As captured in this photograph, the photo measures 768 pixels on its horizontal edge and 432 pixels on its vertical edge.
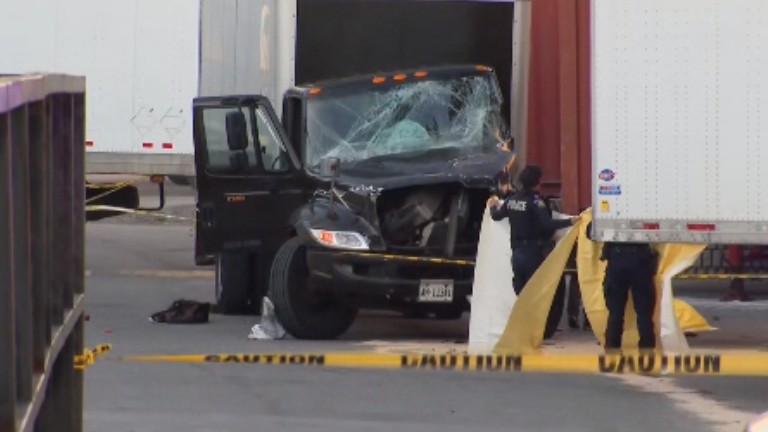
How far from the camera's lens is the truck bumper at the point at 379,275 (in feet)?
45.6

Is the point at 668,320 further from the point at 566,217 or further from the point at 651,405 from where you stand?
the point at 651,405

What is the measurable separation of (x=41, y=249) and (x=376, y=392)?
7313 mm

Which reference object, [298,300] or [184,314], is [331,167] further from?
[184,314]

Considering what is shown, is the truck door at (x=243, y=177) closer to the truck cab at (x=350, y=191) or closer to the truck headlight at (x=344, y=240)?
the truck cab at (x=350, y=191)

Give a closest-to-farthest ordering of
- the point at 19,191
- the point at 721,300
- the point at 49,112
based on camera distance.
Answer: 1. the point at 19,191
2. the point at 49,112
3. the point at 721,300

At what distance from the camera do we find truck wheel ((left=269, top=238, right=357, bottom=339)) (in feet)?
47.0

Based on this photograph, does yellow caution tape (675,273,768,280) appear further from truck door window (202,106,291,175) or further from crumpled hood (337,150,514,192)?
truck door window (202,106,291,175)

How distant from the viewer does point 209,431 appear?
9.89m

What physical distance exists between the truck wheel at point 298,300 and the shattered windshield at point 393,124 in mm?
1021

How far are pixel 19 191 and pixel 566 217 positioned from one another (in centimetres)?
1045

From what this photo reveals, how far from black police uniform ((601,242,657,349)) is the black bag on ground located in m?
4.41

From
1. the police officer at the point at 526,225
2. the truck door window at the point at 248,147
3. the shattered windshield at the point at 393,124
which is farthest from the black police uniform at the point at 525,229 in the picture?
the truck door window at the point at 248,147

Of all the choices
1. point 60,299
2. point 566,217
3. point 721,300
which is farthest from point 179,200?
point 60,299

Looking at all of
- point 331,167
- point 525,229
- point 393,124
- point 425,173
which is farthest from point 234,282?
point 525,229
